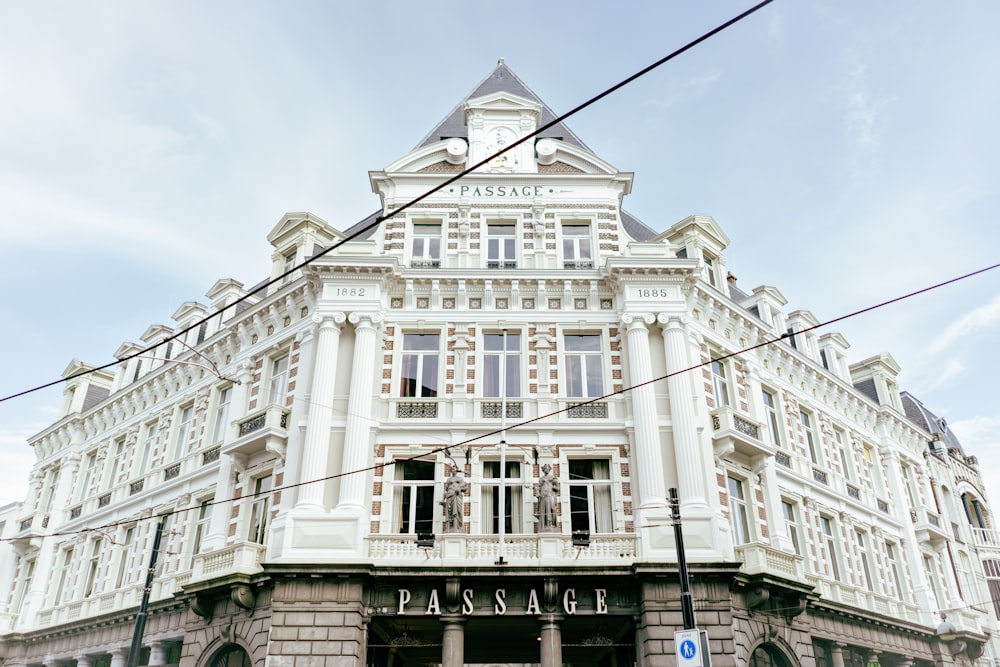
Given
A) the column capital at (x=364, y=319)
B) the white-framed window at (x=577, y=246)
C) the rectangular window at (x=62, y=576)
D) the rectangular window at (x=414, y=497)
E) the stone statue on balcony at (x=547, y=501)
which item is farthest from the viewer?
the rectangular window at (x=62, y=576)

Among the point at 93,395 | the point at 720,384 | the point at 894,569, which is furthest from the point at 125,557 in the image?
the point at 894,569

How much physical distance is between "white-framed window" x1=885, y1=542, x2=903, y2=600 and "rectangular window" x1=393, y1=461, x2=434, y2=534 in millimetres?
19790

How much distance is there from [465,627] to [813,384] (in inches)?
702

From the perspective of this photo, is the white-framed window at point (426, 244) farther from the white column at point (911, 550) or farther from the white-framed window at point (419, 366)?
the white column at point (911, 550)

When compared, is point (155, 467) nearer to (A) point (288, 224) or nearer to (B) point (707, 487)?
(A) point (288, 224)

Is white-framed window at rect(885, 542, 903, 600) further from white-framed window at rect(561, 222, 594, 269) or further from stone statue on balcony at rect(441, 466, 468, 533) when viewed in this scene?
stone statue on balcony at rect(441, 466, 468, 533)

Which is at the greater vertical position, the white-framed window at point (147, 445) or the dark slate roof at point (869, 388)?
the dark slate roof at point (869, 388)

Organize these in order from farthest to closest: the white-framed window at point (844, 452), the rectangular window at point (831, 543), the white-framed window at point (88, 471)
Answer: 1. the white-framed window at point (88, 471)
2. the white-framed window at point (844, 452)
3. the rectangular window at point (831, 543)

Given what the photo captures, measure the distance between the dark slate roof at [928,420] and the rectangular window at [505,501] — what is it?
29.6m

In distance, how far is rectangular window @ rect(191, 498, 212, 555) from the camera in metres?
25.4

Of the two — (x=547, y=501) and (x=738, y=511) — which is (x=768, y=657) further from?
(x=547, y=501)

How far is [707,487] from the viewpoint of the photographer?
21.9 meters

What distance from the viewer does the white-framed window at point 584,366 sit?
23844mm

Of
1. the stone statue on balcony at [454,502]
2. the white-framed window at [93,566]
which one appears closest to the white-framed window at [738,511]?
the stone statue on balcony at [454,502]
